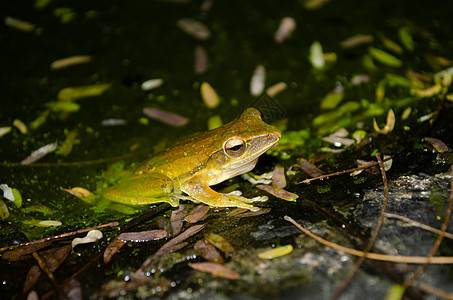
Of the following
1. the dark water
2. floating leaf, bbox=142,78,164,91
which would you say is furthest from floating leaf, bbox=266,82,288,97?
floating leaf, bbox=142,78,164,91

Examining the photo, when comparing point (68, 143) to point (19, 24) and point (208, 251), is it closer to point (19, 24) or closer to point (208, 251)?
point (208, 251)

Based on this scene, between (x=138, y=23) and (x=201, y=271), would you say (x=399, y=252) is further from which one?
(x=138, y=23)

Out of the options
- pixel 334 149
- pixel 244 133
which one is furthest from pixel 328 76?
pixel 244 133

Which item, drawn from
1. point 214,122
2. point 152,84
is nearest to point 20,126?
point 152,84

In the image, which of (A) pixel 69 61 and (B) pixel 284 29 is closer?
(A) pixel 69 61

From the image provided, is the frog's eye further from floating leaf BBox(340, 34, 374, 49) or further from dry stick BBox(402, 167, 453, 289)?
floating leaf BBox(340, 34, 374, 49)
